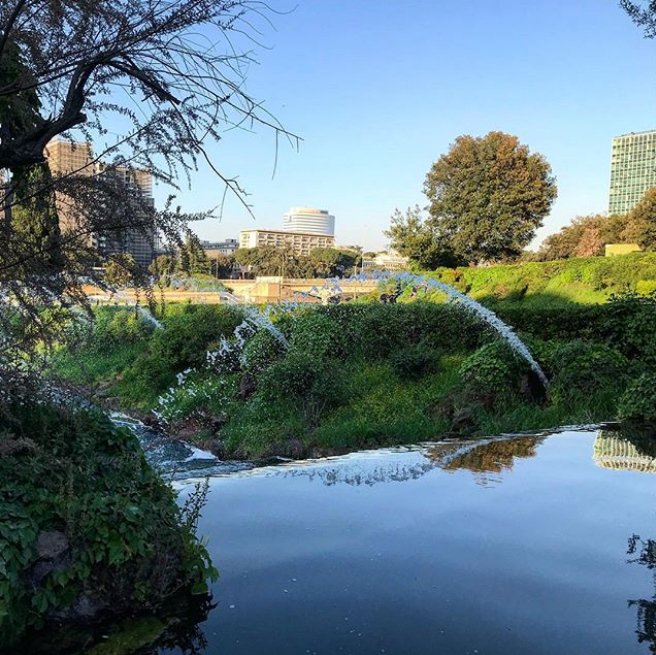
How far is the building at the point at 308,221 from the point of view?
152 meters

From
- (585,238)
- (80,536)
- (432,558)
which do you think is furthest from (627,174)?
(80,536)

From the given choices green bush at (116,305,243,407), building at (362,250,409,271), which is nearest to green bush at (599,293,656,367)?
green bush at (116,305,243,407)

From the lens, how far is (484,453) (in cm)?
642

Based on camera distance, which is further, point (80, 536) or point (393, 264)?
point (393, 264)

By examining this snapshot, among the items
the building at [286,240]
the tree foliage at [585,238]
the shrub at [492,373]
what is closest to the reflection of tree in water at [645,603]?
the shrub at [492,373]

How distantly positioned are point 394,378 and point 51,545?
26.2 ft

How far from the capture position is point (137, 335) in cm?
1803

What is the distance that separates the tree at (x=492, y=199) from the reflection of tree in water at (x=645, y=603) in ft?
94.4

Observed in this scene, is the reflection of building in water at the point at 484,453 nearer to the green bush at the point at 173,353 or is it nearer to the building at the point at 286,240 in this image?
the green bush at the point at 173,353

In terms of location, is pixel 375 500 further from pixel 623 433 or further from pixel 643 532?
pixel 623 433

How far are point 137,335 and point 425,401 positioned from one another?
35.7ft

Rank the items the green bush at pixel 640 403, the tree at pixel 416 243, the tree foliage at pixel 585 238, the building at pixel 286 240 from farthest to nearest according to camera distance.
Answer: the building at pixel 286 240 < the tree foliage at pixel 585 238 < the tree at pixel 416 243 < the green bush at pixel 640 403

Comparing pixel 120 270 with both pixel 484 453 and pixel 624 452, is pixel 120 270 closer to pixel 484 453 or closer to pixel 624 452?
pixel 484 453

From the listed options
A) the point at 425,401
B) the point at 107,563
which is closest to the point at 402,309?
the point at 425,401
